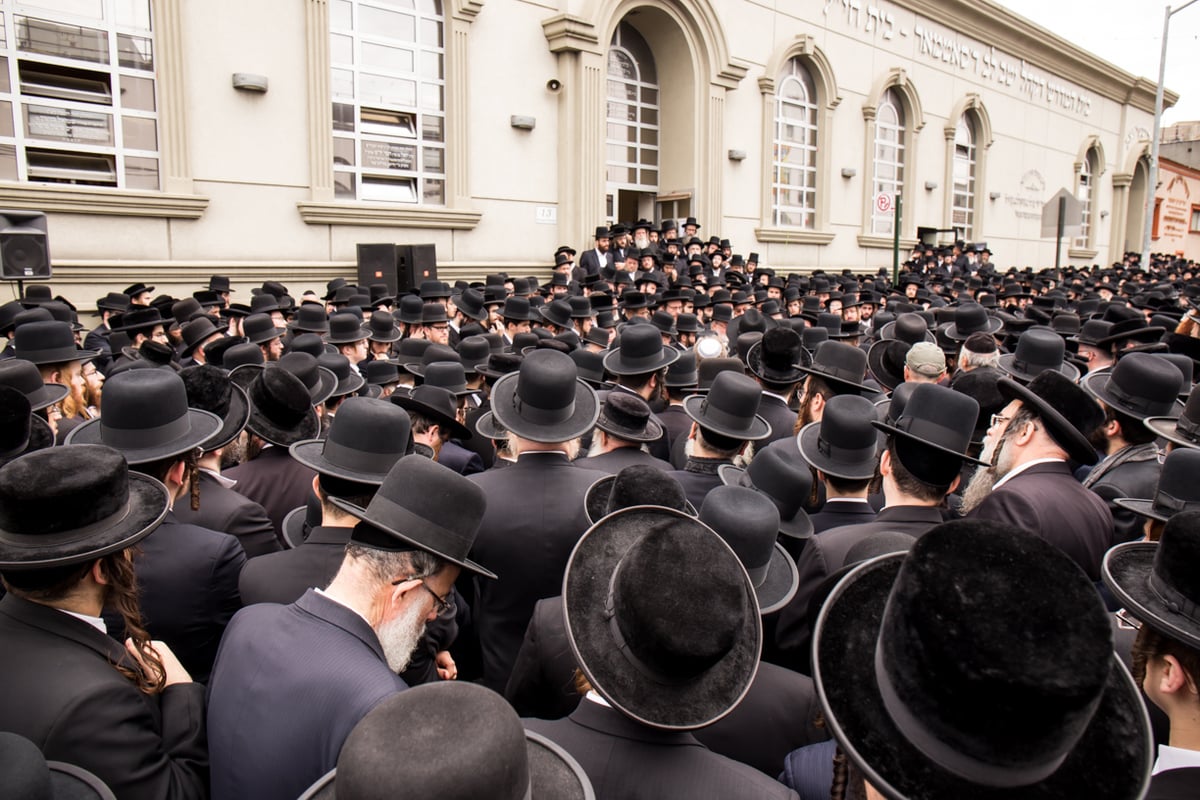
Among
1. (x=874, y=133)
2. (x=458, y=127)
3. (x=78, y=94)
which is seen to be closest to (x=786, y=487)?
(x=78, y=94)

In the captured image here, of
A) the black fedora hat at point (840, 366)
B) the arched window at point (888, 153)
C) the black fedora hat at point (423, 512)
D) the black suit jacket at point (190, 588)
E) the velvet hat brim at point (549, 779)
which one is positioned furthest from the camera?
the arched window at point (888, 153)

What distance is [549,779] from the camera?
1.50m

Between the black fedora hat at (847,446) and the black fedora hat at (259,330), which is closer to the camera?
the black fedora hat at (847,446)

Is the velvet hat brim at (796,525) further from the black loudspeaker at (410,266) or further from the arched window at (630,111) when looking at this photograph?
the arched window at (630,111)

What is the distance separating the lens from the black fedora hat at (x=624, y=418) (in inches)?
160

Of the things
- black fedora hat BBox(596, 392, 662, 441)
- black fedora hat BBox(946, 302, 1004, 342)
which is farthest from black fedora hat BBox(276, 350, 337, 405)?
black fedora hat BBox(946, 302, 1004, 342)

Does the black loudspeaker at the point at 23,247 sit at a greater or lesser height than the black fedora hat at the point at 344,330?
greater

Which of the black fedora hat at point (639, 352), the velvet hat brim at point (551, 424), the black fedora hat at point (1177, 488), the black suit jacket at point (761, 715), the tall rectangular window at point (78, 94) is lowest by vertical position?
the black suit jacket at point (761, 715)

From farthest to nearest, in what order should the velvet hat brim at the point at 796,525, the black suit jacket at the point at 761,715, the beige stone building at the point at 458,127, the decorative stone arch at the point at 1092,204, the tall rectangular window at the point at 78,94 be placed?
the decorative stone arch at the point at 1092,204 → the beige stone building at the point at 458,127 → the tall rectangular window at the point at 78,94 → the velvet hat brim at the point at 796,525 → the black suit jacket at the point at 761,715

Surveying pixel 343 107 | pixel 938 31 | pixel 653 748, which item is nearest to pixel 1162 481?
pixel 653 748

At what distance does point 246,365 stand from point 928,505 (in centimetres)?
419

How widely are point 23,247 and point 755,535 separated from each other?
9.31 meters

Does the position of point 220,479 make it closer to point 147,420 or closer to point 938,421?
point 147,420

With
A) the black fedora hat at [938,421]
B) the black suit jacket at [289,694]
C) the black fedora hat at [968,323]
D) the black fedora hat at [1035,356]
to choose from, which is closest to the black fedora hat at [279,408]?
the black suit jacket at [289,694]
